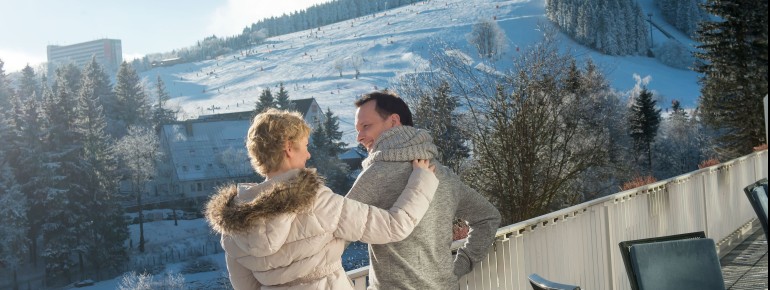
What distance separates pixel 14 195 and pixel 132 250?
9449mm

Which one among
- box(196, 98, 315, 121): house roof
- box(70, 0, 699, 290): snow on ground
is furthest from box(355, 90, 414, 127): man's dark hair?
box(196, 98, 315, 121): house roof

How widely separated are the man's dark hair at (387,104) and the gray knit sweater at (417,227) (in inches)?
3.0

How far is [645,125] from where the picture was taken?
52.6m

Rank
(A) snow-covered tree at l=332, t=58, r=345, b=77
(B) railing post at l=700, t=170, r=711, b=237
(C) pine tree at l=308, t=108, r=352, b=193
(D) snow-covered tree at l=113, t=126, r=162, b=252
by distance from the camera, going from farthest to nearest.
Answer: (A) snow-covered tree at l=332, t=58, r=345, b=77 < (D) snow-covered tree at l=113, t=126, r=162, b=252 < (C) pine tree at l=308, t=108, r=352, b=193 < (B) railing post at l=700, t=170, r=711, b=237

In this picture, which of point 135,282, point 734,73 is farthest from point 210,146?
point 734,73

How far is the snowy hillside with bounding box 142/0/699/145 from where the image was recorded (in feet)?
312

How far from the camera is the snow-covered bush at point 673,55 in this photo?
98688 mm

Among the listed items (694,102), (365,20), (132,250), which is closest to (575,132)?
(132,250)

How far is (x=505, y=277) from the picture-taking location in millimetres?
3396

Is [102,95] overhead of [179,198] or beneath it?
overhead

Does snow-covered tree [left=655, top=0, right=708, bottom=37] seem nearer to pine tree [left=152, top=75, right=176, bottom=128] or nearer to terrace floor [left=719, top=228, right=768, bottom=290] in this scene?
pine tree [left=152, top=75, right=176, bottom=128]

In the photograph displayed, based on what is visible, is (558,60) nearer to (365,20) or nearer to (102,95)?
(102,95)

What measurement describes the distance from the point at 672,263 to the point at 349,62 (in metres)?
119

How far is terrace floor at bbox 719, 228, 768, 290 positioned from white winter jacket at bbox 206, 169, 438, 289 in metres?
3.97
